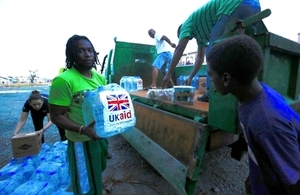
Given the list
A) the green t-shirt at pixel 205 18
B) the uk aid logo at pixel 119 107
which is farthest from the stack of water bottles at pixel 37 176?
the green t-shirt at pixel 205 18

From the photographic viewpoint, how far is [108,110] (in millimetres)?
1229

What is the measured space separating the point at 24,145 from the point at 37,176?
2.21ft

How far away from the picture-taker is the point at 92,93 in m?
1.28

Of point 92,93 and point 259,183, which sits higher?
point 92,93

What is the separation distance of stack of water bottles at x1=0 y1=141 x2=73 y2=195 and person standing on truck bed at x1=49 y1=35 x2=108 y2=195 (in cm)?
82

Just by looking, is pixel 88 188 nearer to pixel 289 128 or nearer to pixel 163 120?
pixel 163 120

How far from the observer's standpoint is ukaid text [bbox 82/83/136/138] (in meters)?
1.23

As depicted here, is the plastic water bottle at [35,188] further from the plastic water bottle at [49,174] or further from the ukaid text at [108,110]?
the ukaid text at [108,110]

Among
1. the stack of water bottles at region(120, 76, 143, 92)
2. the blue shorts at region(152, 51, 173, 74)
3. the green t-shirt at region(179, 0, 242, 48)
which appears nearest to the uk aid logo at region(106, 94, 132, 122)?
the green t-shirt at region(179, 0, 242, 48)

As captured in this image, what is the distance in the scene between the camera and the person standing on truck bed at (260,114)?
2.24 ft

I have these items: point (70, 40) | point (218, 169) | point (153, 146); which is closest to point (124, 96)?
point (70, 40)

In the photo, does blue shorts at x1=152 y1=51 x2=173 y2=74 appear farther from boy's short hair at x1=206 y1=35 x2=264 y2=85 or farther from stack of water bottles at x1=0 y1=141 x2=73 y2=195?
boy's short hair at x1=206 y1=35 x2=264 y2=85

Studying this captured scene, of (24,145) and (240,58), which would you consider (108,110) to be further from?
(24,145)

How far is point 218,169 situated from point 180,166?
5.01 feet
